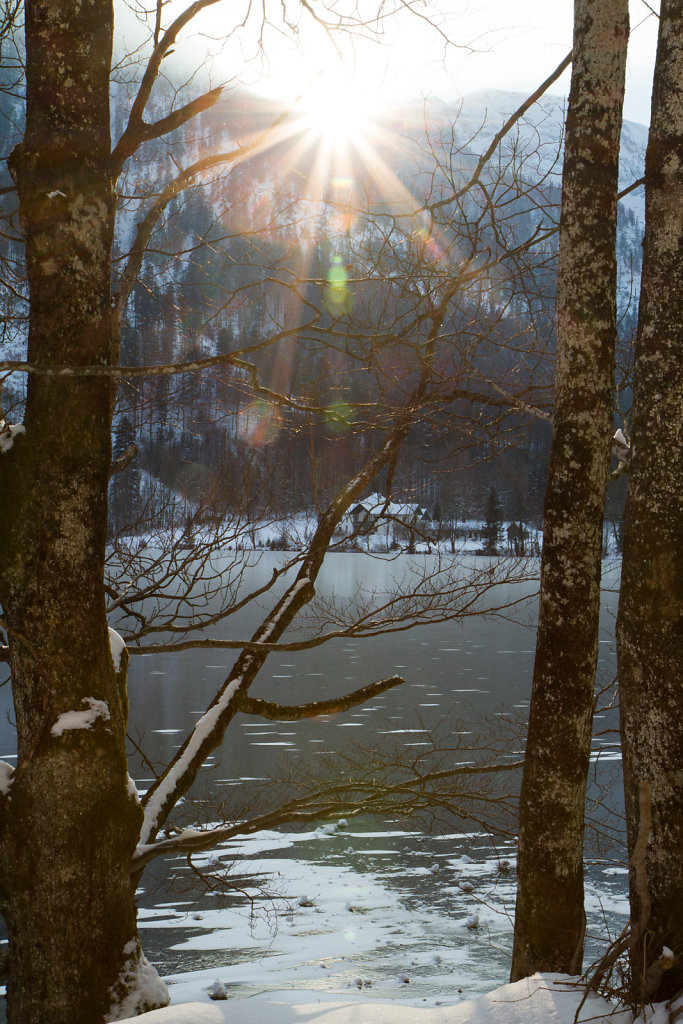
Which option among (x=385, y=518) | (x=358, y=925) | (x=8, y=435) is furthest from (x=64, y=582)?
(x=358, y=925)

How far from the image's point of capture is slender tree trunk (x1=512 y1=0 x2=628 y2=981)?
370 cm

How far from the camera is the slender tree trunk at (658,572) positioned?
3.05 m

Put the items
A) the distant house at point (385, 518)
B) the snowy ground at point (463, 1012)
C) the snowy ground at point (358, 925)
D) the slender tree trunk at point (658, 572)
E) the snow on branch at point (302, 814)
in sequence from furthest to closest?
the snowy ground at point (358, 925), the distant house at point (385, 518), the snow on branch at point (302, 814), the slender tree trunk at point (658, 572), the snowy ground at point (463, 1012)

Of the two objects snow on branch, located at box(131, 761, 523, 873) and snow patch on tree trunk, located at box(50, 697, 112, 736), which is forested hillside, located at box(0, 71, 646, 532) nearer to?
snow patch on tree trunk, located at box(50, 697, 112, 736)

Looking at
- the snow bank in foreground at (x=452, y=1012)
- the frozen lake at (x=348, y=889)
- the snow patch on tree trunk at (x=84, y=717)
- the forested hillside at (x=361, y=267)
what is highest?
the forested hillside at (x=361, y=267)

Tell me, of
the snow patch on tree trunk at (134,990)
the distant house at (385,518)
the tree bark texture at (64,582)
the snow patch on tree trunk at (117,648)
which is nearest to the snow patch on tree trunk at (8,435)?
the tree bark texture at (64,582)

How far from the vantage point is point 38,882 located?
3973 millimetres

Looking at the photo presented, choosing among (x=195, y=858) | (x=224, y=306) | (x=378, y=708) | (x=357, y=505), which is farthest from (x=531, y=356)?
(x=378, y=708)

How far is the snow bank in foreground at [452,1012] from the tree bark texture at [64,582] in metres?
1.19

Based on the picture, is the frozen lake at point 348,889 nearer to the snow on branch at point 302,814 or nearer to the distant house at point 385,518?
the distant house at point 385,518

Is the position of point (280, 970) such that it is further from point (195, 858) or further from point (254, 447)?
point (254, 447)

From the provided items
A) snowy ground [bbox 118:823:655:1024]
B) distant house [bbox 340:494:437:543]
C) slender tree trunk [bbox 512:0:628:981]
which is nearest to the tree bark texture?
slender tree trunk [bbox 512:0:628:981]

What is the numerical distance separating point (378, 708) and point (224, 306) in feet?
68.9

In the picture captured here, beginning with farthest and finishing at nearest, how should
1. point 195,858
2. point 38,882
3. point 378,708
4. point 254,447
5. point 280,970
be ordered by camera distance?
point 378,708 → point 195,858 → point 280,970 → point 254,447 → point 38,882
